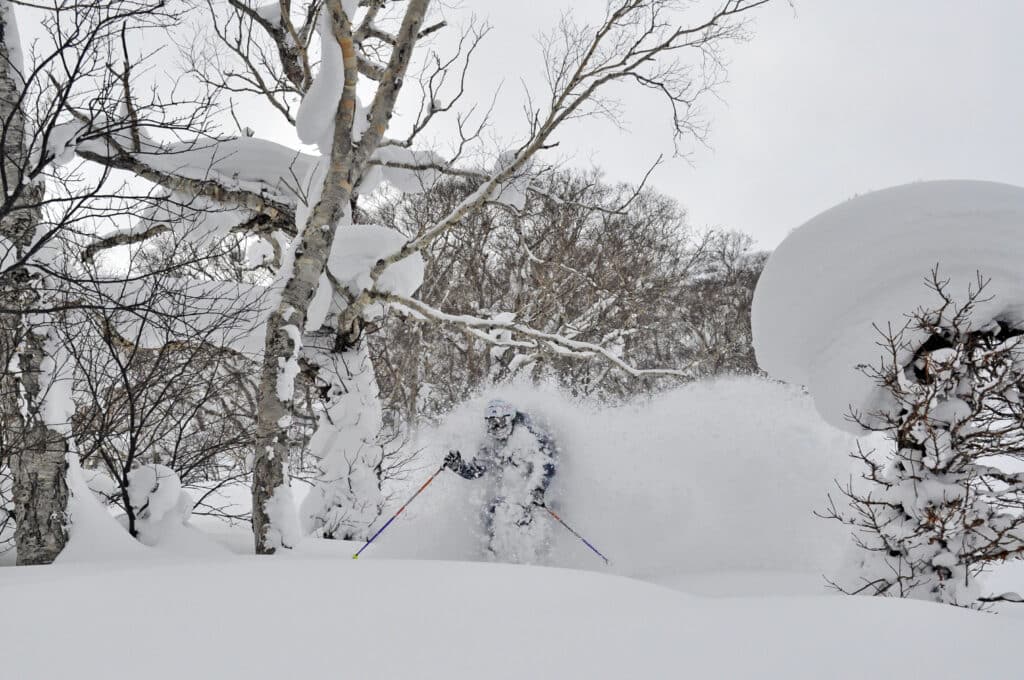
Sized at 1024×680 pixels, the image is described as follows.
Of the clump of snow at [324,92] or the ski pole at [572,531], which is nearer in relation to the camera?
the clump of snow at [324,92]

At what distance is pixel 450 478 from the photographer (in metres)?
7.54

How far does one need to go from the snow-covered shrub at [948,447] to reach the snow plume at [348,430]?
555 cm

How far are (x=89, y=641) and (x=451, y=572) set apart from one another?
1.26 m

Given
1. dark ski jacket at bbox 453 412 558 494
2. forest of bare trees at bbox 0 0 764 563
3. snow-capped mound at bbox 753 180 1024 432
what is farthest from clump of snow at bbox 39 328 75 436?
snow-capped mound at bbox 753 180 1024 432

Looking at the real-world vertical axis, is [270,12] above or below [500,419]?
above

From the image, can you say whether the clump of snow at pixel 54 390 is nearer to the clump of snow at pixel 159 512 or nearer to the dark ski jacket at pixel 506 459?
the clump of snow at pixel 159 512

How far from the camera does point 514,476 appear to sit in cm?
662

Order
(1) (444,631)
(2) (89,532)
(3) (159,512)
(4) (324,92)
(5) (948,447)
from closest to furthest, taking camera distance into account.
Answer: (1) (444,631), (5) (948,447), (2) (89,532), (3) (159,512), (4) (324,92)

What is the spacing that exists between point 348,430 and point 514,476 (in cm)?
232

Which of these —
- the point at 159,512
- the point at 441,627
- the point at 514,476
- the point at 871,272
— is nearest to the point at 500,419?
the point at 514,476

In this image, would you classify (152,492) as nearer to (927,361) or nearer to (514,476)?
(514,476)

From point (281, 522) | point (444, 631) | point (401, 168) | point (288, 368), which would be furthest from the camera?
point (401, 168)

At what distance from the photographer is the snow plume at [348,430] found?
738 centimetres

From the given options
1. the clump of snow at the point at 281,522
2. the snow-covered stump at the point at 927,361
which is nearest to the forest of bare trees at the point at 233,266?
the clump of snow at the point at 281,522
